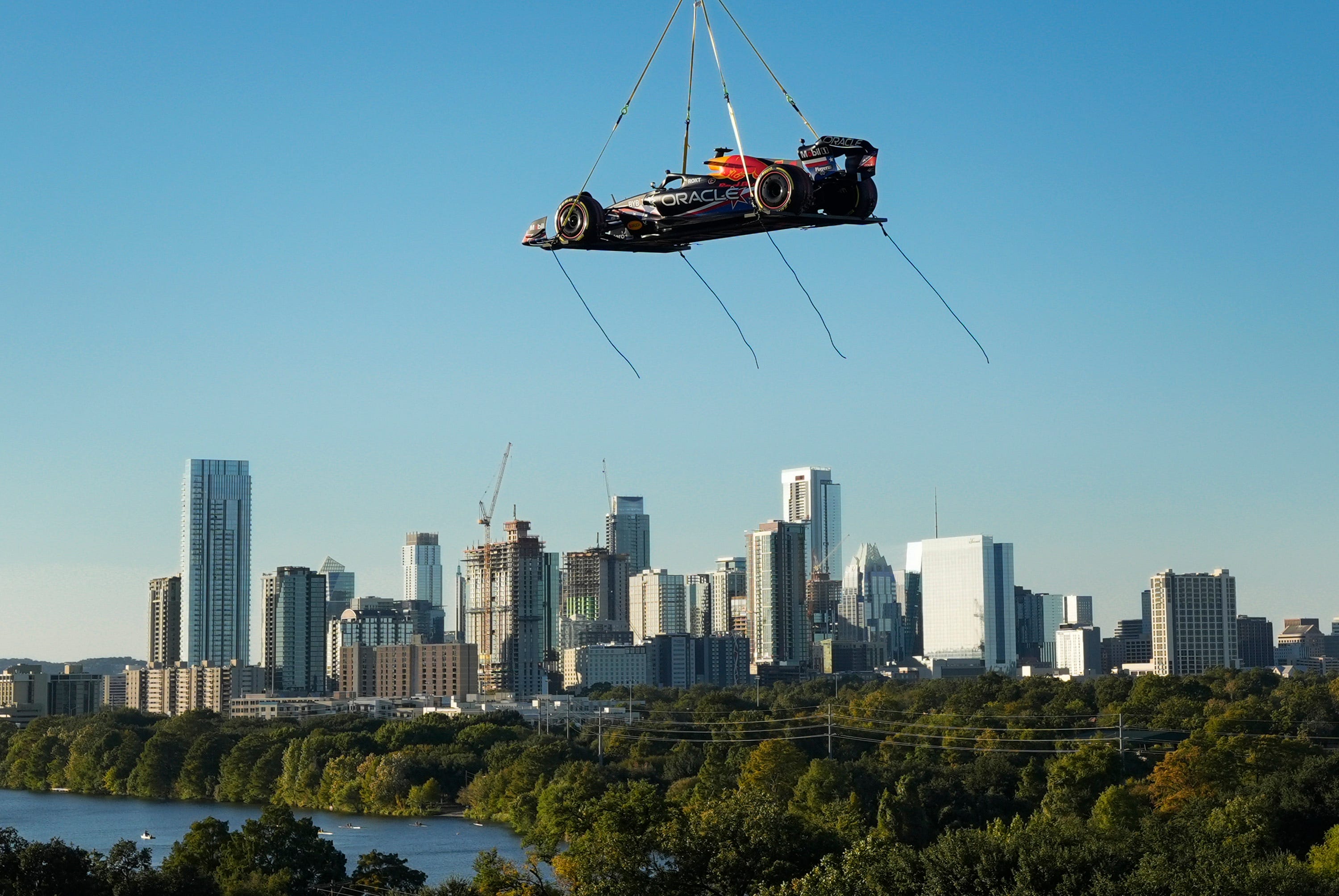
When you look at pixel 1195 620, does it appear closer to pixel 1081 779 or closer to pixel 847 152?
pixel 1081 779

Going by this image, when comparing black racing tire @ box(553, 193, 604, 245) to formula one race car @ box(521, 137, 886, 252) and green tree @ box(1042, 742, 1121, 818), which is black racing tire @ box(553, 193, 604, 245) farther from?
green tree @ box(1042, 742, 1121, 818)

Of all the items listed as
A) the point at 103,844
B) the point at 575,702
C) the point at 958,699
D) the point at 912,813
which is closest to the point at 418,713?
the point at 575,702

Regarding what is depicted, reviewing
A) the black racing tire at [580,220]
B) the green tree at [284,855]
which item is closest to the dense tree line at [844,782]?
the green tree at [284,855]

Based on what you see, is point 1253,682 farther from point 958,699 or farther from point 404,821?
point 404,821

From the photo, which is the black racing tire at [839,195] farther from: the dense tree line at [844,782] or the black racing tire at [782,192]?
the dense tree line at [844,782]

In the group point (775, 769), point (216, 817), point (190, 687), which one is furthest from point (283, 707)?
point (775, 769)
